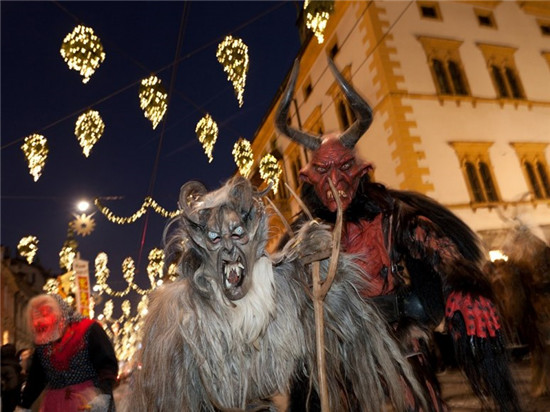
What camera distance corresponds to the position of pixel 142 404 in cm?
174

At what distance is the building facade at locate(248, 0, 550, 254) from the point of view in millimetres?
14188

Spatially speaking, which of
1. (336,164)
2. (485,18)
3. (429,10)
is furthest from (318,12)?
(485,18)

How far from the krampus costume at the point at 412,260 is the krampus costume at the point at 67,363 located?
222cm

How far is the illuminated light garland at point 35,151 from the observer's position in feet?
23.9

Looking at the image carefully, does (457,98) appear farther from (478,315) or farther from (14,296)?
→ (14,296)

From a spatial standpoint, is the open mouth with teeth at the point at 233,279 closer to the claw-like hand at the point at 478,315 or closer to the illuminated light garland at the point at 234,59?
the claw-like hand at the point at 478,315

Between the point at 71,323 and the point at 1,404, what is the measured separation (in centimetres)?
248

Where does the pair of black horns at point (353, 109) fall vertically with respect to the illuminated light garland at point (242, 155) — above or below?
below

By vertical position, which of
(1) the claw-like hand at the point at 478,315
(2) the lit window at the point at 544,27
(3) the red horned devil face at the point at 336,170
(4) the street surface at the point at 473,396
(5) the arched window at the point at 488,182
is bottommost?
(4) the street surface at the point at 473,396

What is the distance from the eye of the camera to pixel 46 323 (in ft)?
12.3

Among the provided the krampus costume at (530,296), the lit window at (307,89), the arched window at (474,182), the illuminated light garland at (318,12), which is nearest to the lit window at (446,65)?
the arched window at (474,182)

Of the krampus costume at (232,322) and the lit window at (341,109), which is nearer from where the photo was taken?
the krampus costume at (232,322)

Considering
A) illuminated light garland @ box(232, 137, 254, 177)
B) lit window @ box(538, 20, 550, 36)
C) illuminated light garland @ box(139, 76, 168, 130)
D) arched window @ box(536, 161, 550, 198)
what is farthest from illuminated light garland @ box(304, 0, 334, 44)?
lit window @ box(538, 20, 550, 36)

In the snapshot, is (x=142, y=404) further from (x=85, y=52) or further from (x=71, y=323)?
(x=85, y=52)
